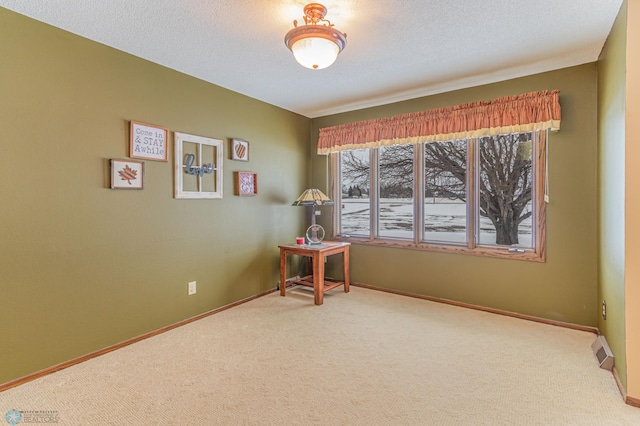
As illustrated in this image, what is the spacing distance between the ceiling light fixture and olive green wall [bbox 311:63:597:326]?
197cm

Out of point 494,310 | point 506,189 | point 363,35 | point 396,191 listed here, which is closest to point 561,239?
point 506,189

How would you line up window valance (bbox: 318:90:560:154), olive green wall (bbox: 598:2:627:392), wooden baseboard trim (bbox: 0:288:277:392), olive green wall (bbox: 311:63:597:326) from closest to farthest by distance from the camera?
olive green wall (bbox: 598:2:627:392)
wooden baseboard trim (bbox: 0:288:277:392)
olive green wall (bbox: 311:63:597:326)
window valance (bbox: 318:90:560:154)

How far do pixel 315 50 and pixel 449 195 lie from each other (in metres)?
2.34

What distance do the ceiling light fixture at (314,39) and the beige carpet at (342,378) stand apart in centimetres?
206

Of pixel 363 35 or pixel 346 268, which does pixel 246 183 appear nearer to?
pixel 346 268

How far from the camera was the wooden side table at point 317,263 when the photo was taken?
3.57 m

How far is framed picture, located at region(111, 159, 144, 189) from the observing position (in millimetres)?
2549

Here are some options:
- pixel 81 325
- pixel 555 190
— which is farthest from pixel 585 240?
pixel 81 325

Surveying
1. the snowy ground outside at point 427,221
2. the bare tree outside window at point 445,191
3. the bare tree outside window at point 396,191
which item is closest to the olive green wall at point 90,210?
the snowy ground outside at point 427,221

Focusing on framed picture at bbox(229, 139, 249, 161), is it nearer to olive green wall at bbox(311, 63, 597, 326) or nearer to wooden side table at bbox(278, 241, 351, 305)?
wooden side table at bbox(278, 241, 351, 305)

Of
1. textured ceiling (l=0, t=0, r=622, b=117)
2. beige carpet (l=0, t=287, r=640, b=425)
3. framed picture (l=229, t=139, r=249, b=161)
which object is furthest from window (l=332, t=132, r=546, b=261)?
framed picture (l=229, t=139, r=249, b=161)

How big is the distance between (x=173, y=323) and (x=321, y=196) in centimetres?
208

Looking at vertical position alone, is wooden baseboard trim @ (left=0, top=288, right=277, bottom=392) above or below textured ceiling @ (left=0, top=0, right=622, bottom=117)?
below

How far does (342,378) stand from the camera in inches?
83.5
